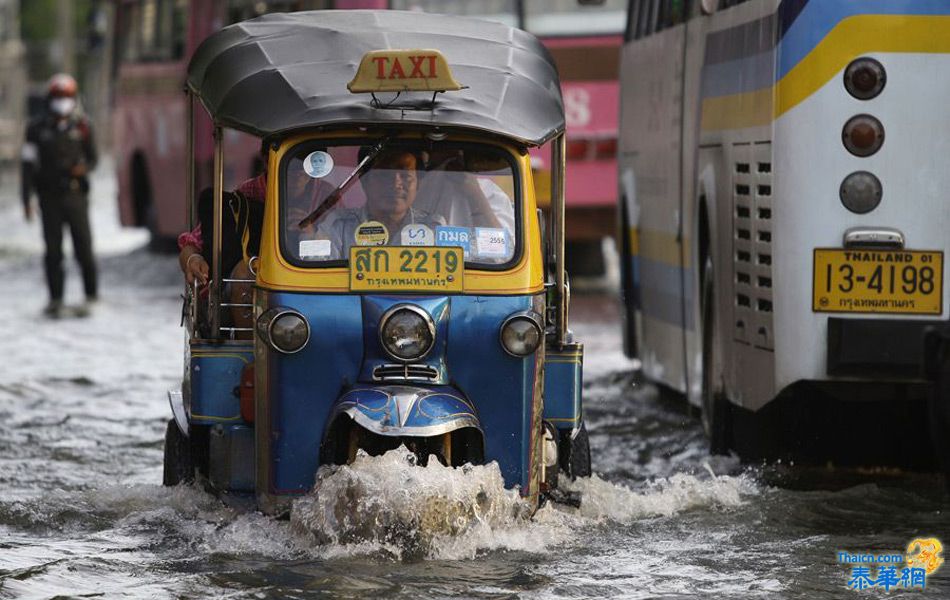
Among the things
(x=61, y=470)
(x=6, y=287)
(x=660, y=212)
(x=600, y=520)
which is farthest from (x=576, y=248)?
(x=600, y=520)

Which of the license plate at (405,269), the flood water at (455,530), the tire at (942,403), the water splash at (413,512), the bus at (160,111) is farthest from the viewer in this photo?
the bus at (160,111)

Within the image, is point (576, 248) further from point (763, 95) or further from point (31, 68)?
point (31, 68)

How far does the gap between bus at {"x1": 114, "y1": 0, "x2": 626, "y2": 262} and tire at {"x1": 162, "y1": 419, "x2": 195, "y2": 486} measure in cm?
1029

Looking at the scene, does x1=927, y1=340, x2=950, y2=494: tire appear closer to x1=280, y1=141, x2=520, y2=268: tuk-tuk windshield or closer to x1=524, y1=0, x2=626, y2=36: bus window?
x1=280, y1=141, x2=520, y2=268: tuk-tuk windshield

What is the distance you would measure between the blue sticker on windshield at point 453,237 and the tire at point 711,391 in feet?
9.25

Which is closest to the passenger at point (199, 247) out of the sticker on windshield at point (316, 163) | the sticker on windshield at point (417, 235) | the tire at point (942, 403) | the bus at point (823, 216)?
the sticker on windshield at point (316, 163)

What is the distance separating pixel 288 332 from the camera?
8.55 meters

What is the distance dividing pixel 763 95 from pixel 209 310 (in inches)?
105

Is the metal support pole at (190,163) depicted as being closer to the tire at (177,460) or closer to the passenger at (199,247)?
the passenger at (199,247)

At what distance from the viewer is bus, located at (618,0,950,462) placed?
948 cm

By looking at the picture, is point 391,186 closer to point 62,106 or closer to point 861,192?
point 861,192

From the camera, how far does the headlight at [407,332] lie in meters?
8.55

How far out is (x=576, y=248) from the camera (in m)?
24.4

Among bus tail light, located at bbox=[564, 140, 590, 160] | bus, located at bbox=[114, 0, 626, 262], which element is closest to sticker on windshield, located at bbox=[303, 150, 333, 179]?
bus, located at bbox=[114, 0, 626, 262]
